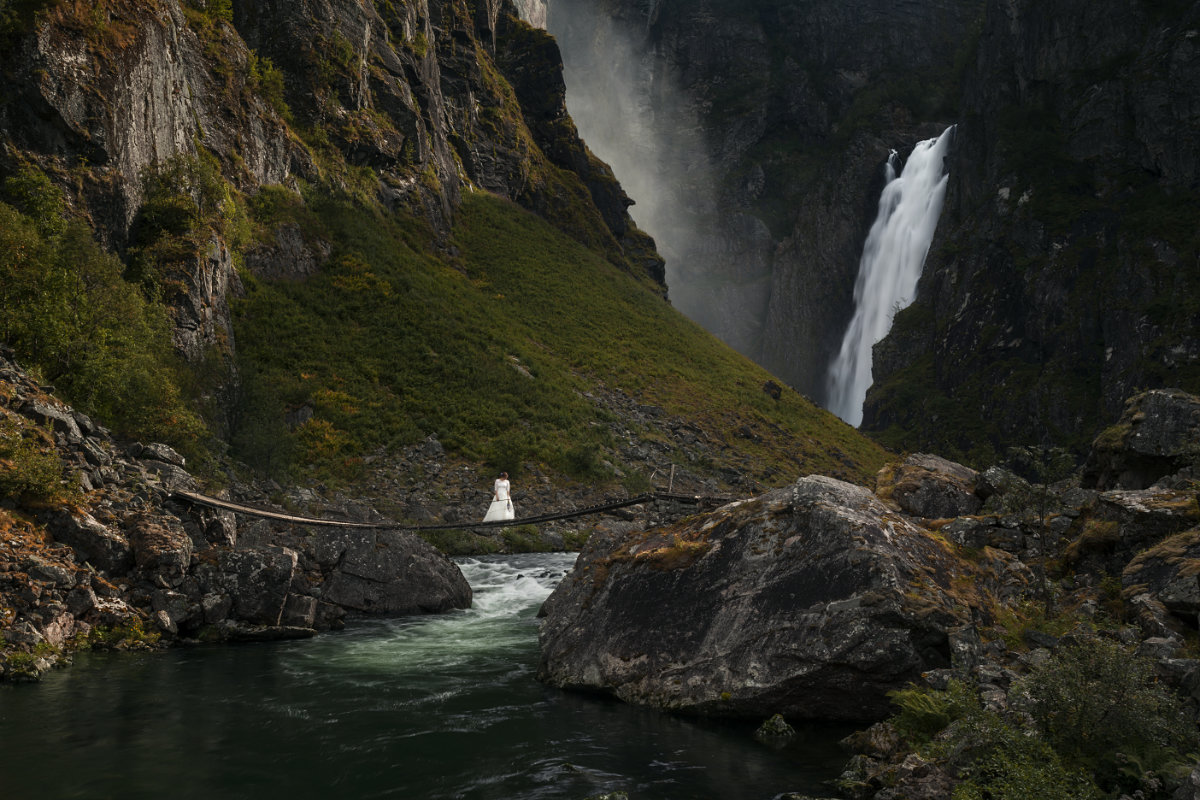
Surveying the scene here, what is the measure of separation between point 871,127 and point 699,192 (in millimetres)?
38265

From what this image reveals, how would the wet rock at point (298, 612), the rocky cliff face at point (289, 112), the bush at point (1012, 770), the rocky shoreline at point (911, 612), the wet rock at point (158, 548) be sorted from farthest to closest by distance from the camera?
the rocky cliff face at point (289, 112) < the wet rock at point (298, 612) < the wet rock at point (158, 548) < the rocky shoreline at point (911, 612) < the bush at point (1012, 770)

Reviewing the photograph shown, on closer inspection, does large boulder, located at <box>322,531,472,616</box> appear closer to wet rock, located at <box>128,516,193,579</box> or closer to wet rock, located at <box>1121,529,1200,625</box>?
wet rock, located at <box>128,516,193,579</box>

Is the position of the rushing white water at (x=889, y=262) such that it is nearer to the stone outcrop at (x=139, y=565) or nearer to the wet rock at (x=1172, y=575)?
the stone outcrop at (x=139, y=565)

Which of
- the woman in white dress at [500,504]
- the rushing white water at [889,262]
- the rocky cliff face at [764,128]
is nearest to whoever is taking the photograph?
the woman in white dress at [500,504]

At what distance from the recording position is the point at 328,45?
49.9 meters

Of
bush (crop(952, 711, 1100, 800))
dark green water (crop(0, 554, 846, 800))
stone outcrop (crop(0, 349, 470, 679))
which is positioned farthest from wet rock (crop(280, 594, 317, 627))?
bush (crop(952, 711, 1100, 800))

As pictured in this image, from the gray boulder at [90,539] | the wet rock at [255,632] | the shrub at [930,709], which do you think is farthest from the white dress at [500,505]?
the shrub at [930,709]

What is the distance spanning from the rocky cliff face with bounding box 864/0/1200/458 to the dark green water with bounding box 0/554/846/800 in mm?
83146

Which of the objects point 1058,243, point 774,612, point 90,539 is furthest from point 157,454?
point 1058,243

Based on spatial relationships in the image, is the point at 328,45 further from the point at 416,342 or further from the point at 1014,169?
the point at 1014,169

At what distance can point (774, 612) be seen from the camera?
965cm

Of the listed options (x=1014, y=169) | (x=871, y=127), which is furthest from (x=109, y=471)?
(x=871, y=127)

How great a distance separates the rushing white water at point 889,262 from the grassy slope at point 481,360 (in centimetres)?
6402

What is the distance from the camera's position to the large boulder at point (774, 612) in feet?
29.4
